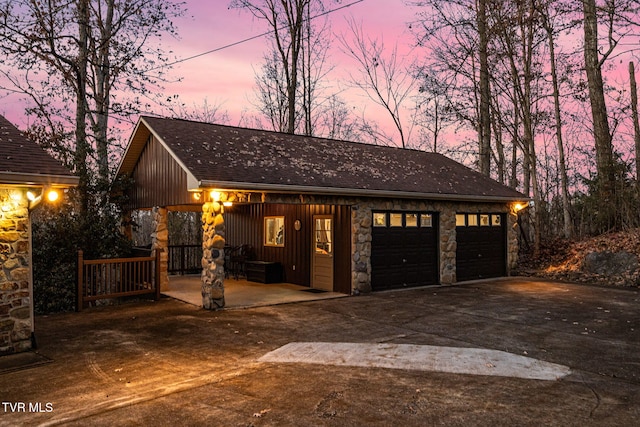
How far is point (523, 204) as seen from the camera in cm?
1488

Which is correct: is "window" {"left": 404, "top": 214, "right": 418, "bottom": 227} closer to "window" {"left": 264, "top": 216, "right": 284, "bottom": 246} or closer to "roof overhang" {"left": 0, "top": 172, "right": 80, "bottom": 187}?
"window" {"left": 264, "top": 216, "right": 284, "bottom": 246}

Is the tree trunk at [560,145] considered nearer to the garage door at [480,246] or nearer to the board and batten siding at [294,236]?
the garage door at [480,246]

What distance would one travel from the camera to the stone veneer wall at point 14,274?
6.11 m

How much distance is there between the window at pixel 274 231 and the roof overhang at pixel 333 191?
3498mm

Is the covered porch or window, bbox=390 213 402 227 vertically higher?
window, bbox=390 213 402 227

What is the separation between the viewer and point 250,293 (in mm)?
11211

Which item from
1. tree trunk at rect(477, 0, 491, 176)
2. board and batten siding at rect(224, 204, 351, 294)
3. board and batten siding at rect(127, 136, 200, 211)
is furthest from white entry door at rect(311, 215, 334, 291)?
tree trunk at rect(477, 0, 491, 176)

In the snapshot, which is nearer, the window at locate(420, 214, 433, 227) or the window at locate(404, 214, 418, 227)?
the window at locate(404, 214, 418, 227)

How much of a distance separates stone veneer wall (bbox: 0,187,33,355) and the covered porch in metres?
3.66

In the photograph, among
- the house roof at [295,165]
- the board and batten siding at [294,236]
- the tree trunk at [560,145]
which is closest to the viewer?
the house roof at [295,165]

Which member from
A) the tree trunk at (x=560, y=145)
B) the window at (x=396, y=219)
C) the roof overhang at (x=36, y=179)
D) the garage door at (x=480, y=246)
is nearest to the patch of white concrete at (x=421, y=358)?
the roof overhang at (x=36, y=179)

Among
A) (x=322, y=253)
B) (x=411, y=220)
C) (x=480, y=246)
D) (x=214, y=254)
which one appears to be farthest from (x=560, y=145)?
(x=214, y=254)

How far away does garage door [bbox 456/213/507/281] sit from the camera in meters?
13.3

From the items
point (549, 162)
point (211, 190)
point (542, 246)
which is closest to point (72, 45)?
Result: point (211, 190)
